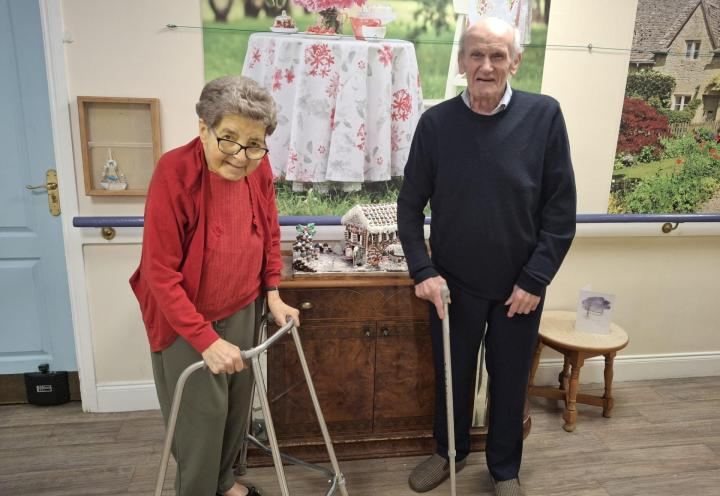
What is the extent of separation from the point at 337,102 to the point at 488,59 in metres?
0.78

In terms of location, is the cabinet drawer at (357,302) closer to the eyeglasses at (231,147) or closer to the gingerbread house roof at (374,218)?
the gingerbread house roof at (374,218)

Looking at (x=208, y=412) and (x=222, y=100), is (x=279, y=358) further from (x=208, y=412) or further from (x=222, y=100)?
(x=222, y=100)

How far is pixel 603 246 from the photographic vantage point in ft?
8.70

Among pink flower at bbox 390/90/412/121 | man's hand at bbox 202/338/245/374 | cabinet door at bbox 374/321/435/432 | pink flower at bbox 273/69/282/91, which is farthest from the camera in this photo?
pink flower at bbox 390/90/412/121

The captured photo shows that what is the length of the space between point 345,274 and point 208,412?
717 mm

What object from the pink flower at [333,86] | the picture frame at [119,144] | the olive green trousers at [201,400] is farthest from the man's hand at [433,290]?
the picture frame at [119,144]

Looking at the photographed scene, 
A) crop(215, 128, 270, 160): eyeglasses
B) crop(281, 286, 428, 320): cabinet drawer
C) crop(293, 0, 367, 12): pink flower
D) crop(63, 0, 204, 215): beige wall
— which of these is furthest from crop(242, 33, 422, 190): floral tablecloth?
crop(215, 128, 270, 160): eyeglasses

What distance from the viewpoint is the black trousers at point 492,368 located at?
1.81 metres

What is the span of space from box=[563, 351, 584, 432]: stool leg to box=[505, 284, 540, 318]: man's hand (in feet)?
2.41

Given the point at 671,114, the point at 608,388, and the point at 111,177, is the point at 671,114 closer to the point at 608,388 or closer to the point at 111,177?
the point at 608,388

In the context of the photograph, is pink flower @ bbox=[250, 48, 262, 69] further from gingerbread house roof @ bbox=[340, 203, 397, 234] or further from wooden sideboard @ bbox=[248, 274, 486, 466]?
wooden sideboard @ bbox=[248, 274, 486, 466]

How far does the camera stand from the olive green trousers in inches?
57.7

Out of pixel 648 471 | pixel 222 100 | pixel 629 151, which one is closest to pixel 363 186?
pixel 222 100

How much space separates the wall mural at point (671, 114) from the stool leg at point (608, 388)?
28.5 inches
